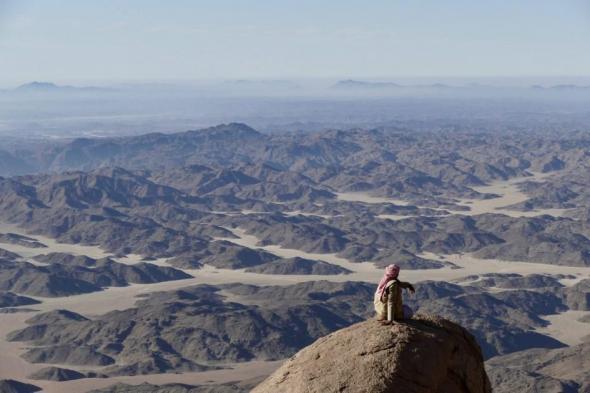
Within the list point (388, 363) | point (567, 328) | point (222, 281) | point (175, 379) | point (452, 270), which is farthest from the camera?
point (452, 270)

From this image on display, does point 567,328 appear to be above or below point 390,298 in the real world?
below

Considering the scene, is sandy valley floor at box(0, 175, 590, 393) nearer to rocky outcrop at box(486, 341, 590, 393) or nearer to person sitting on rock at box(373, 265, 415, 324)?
rocky outcrop at box(486, 341, 590, 393)

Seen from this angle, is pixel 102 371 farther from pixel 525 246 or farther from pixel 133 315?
pixel 525 246

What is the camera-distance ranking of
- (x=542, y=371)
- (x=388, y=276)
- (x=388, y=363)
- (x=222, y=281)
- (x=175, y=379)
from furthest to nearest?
(x=222, y=281) < (x=175, y=379) < (x=542, y=371) < (x=388, y=276) < (x=388, y=363)

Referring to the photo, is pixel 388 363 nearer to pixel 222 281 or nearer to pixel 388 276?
pixel 388 276

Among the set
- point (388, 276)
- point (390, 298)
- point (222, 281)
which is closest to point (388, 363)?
point (390, 298)

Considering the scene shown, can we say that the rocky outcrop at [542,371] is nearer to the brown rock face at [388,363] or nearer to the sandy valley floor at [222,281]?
the sandy valley floor at [222,281]
